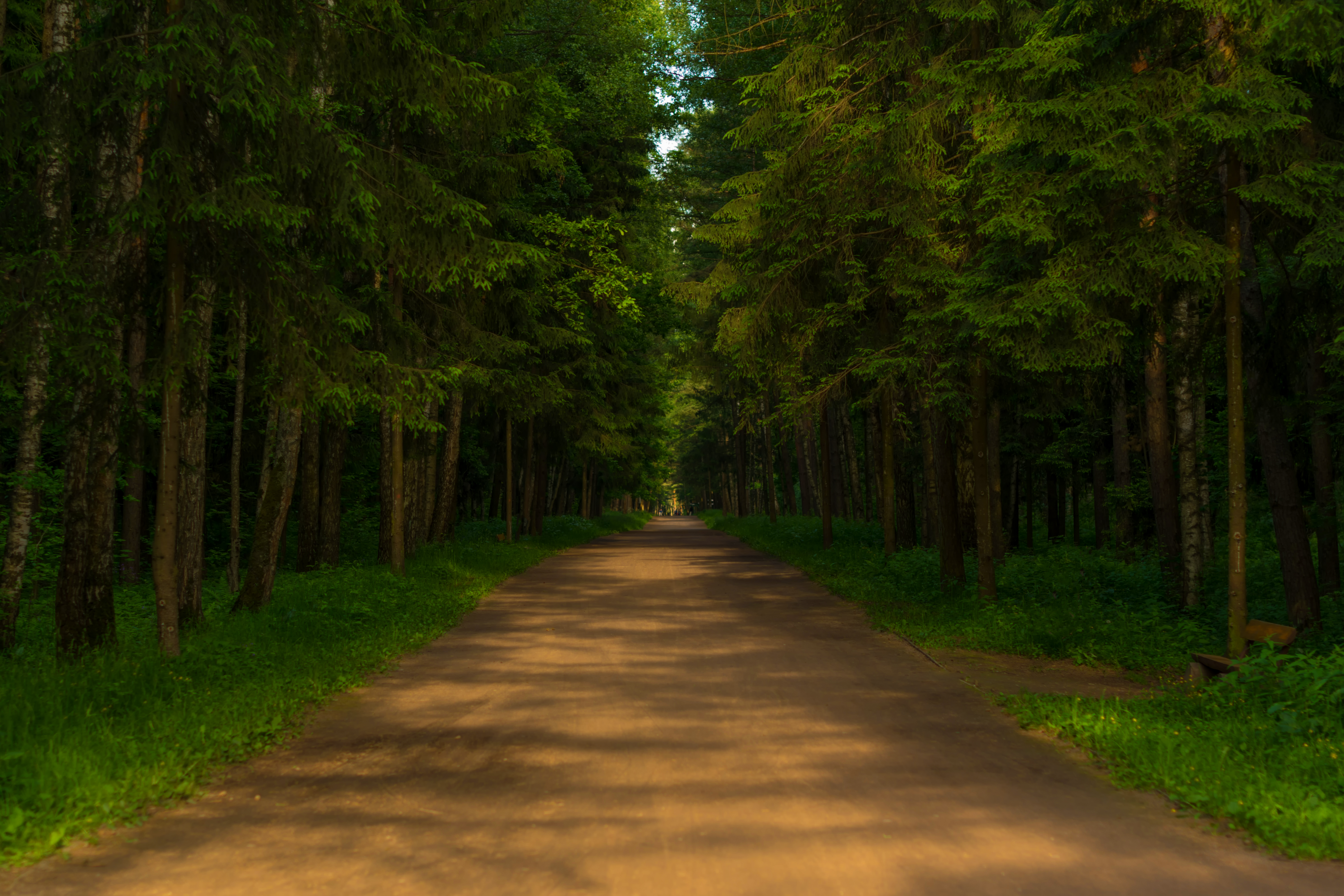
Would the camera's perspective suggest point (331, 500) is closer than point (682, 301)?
Yes

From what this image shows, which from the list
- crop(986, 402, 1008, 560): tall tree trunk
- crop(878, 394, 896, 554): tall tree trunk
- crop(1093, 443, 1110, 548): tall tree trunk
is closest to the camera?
crop(986, 402, 1008, 560): tall tree trunk

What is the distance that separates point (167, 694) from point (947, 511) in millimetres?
11869

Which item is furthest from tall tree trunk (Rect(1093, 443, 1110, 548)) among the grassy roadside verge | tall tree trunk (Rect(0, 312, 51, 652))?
tall tree trunk (Rect(0, 312, 51, 652))

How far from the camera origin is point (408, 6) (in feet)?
41.9

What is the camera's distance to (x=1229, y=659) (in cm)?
927

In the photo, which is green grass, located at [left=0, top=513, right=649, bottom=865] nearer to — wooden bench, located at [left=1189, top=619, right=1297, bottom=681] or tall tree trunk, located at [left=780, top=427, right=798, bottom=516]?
wooden bench, located at [left=1189, top=619, right=1297, bottom=681]

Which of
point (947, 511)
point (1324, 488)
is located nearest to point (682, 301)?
point (947, 511)

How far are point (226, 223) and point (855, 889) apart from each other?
7.31 metres

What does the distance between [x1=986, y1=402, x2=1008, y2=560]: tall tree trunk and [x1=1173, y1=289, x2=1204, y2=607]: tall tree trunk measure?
3.34 metres

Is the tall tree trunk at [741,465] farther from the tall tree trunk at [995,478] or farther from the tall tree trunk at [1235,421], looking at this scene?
the tall tree trunk at [1235,421]

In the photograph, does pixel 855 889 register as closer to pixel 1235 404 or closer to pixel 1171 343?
pixel 1235 404

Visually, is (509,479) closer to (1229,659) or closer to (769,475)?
(769,475)

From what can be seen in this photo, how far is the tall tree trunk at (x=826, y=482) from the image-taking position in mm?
26172

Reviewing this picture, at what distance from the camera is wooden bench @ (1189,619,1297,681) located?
8898 millimetres
